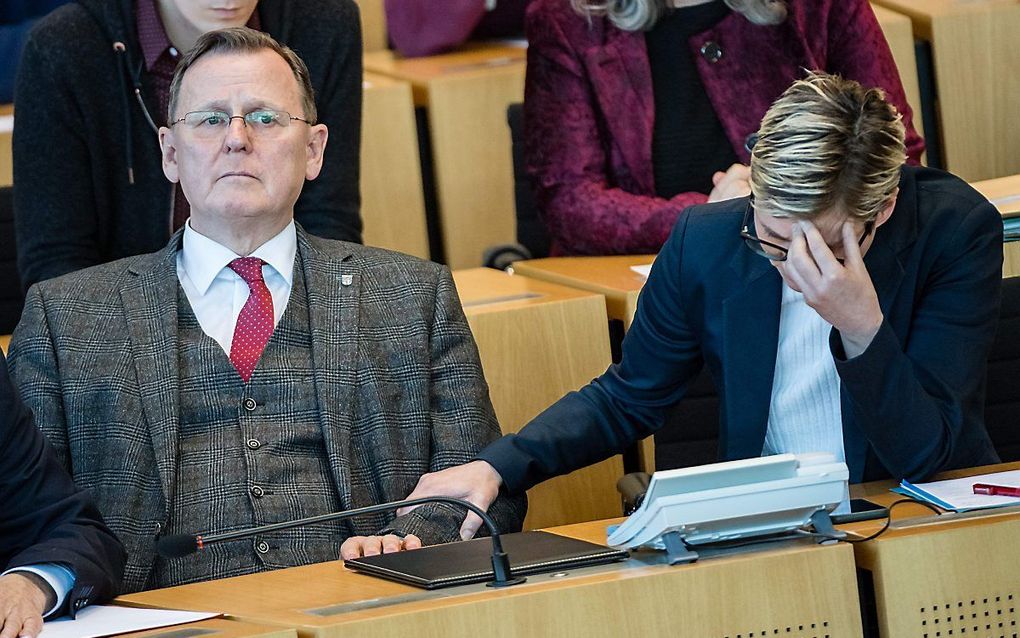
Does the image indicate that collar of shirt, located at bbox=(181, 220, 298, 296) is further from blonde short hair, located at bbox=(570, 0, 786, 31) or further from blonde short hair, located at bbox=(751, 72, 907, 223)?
blonde short hair, located at bbox=(570, 0, 786, 31)

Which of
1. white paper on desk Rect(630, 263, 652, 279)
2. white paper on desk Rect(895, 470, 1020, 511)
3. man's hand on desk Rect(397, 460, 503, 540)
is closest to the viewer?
white paper on desk Rect(895, 470, 1020, 511)

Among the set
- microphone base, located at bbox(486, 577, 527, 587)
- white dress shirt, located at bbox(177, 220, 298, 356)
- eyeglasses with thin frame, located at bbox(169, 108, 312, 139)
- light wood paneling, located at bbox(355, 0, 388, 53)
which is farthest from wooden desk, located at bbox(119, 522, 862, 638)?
light wood paneling, located at bbox(355, 0, 388, 53)

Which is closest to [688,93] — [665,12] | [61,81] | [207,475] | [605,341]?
[665,12]

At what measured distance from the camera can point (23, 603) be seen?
1.80 m

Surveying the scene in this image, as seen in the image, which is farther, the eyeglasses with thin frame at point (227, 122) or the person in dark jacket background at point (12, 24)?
the person in dark jacket background at point (12, 24)

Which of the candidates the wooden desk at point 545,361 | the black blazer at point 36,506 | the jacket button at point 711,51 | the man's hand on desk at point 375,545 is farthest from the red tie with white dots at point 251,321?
the jacket button at point 711,51

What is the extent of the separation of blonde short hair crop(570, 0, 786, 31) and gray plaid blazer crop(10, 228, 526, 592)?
0.97 m

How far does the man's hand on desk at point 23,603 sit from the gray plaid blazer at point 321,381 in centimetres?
45

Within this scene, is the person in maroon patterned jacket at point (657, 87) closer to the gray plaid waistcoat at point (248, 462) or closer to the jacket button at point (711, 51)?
the jacket button at point (711, 51)

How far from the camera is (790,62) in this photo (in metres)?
3.34

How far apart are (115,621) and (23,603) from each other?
3.9 inches

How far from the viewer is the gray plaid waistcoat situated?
7.64 ft

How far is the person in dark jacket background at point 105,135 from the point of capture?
296cm

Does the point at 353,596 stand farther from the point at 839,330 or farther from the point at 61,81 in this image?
the point at 61,81
